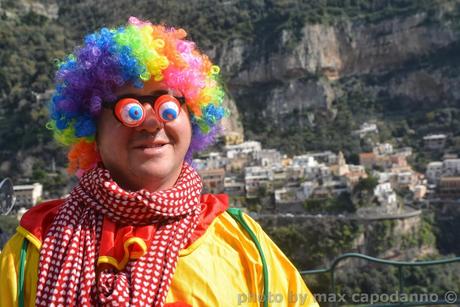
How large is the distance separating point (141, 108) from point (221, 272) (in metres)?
0.46

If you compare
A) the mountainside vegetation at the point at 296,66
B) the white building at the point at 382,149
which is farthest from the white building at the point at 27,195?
the white building at the point at 382,149

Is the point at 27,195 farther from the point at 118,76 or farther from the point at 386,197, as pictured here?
the point at 118,76

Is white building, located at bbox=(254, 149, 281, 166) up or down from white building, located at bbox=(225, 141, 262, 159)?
down

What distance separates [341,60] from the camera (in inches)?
1937

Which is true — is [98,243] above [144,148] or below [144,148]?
below

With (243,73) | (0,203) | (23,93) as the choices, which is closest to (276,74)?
(243,73)

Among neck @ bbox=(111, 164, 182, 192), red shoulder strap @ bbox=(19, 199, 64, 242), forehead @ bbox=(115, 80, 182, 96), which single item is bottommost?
red shoulder strap @ bbox=(19, 199, 64, 242)

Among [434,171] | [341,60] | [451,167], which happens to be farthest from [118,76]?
[341,60]

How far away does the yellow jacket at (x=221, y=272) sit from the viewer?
5.02 ft

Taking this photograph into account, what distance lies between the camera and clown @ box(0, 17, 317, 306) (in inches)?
59.1

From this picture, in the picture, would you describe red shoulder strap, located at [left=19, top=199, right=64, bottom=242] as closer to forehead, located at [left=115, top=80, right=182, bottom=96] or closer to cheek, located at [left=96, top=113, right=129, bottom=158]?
cheek, located at [left=96, top=113, right=129, bottom=158]

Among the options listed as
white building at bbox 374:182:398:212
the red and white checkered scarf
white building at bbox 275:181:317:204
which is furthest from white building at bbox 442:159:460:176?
the red and white checkered scarf

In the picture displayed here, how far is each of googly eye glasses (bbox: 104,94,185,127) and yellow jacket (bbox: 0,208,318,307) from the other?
12.4 inches

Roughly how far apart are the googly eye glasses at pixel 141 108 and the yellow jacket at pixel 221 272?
1.04 ft
